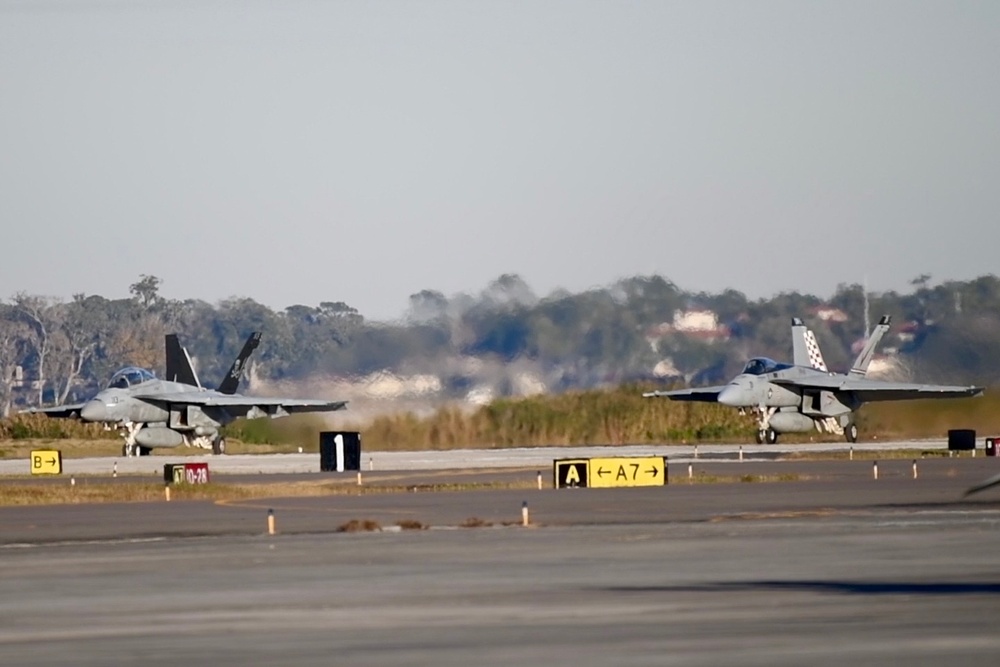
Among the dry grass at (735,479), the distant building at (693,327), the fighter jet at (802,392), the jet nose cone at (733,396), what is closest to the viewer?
the dry grass at (735,479)

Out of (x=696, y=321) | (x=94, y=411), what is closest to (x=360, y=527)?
(x=94, y=411)

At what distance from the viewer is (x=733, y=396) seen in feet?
197

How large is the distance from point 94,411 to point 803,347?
26.5 metres

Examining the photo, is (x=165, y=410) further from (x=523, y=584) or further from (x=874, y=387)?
(x=523, y=584)

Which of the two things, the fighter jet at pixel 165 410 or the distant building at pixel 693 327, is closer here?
the fighter jet at pixel 165 410

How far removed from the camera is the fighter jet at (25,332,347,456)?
205 feet

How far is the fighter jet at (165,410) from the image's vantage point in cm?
6247

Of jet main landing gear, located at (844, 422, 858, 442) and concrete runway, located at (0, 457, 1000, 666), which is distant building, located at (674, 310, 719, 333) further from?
concrete runway, located at (0, 457, 1000, 666)

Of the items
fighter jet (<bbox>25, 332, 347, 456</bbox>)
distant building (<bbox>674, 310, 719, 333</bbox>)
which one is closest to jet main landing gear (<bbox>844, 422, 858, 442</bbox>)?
distant building (<bbox>674, 310, 719, 333</bbox>)

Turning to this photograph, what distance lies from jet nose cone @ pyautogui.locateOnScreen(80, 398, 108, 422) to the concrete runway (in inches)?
1184

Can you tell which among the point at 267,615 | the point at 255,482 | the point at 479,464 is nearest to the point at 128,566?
the point at 267,615

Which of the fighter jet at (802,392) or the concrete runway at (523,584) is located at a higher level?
the fighter jet at (802,392)

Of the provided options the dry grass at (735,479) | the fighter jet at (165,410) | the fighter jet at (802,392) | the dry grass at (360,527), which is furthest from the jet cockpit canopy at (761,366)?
the dry grass at (360,527)

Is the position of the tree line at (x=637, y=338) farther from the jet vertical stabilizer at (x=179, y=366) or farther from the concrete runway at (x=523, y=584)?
the concrete runway at (x=523, y=584)
